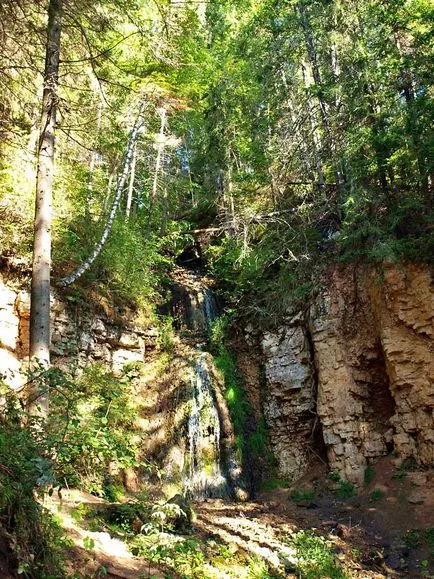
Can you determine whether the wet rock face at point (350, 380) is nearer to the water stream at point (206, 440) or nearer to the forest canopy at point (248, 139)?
the forest canopy at point (248, 139)

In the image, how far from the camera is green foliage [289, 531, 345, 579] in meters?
6.76

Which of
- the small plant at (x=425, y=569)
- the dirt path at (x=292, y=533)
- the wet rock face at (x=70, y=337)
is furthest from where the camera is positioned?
the wet rock face at (x=70, y=337)

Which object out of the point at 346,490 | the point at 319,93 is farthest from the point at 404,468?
the point at 319,93

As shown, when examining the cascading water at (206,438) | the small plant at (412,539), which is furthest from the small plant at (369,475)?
the cascading water at (206,438)

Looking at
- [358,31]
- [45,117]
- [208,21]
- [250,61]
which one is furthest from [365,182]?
[208,21]

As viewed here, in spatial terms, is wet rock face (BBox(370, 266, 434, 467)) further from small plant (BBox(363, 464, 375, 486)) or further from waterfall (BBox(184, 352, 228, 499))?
waterfall (BBox(184, 352, 228, 499))

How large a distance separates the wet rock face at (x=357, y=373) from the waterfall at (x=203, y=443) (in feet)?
6.64

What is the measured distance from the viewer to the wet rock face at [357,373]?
34.6ft

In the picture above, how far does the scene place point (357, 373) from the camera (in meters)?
11.7

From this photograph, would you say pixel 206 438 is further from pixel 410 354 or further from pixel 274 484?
pixel 410 354

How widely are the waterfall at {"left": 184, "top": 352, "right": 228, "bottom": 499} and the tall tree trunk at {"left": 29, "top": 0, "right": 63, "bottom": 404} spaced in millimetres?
6081

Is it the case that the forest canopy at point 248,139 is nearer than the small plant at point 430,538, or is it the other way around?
the small plant at point 430,538

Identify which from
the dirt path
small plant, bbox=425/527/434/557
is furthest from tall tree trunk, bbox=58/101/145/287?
small plant, bbox=425/527/434/557

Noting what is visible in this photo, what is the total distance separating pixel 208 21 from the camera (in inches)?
962
